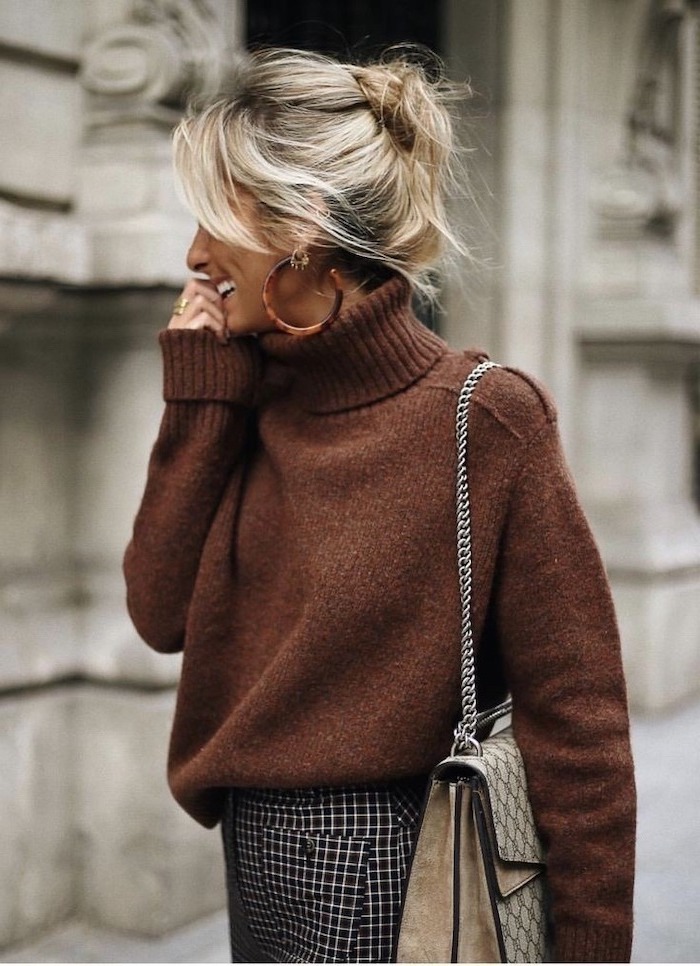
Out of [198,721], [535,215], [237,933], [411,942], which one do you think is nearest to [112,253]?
[198,721]

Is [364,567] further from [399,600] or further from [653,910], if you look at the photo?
[653,910]

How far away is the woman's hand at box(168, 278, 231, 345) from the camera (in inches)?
77.2

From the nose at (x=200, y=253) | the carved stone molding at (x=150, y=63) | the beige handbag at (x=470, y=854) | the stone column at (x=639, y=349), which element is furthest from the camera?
the stone column at (x=639, y=349)

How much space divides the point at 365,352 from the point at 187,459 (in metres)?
0.34

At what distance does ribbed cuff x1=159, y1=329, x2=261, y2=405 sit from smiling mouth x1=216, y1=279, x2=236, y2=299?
0.07m

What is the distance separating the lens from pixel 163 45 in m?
3.53

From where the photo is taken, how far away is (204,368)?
1968 mm

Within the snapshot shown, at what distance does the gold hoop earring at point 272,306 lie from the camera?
5.95 ft

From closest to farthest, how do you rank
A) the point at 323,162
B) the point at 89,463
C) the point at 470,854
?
→ the point at 470,854, the point at 323,162, the point at 89,463

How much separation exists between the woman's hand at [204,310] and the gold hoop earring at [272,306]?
0.43 feet

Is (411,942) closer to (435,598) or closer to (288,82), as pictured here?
(435,598)

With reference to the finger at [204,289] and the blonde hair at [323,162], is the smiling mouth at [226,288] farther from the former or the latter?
the blonde hair at [323,162]

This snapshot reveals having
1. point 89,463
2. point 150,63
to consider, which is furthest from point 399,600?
point 150,63

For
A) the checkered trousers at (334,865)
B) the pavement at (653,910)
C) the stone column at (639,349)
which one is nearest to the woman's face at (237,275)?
the checkered trousers at (334,865)
